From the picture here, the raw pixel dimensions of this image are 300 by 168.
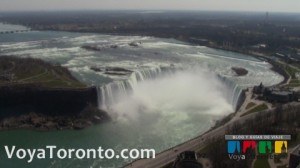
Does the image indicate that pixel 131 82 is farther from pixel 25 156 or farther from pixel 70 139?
pixel 25 156

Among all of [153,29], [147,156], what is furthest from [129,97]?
[153,29]

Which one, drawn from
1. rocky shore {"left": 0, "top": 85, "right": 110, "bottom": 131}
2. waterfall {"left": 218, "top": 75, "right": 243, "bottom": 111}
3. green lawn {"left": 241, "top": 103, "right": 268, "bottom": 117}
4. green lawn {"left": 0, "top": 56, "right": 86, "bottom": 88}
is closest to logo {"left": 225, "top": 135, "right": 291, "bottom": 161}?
green lawn {"left": 241, "top": 103, "right": 268, "bottom": 117}

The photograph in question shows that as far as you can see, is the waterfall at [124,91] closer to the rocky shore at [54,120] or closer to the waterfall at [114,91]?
the waterfall at [114,91]

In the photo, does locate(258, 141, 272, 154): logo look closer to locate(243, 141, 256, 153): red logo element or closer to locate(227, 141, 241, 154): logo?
locate(243, 141, 256, 153): red logo element

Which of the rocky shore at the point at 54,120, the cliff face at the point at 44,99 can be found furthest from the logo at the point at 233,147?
the cliff face at the point at 44,99

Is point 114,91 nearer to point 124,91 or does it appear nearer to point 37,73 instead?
point 124,91

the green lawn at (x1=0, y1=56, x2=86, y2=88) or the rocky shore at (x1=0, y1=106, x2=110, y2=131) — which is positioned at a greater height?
the green lawn at (x1=0, y1=56, x2=86, y2=88)
